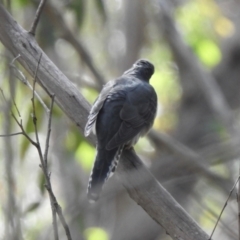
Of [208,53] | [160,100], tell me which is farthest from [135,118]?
[160,100]

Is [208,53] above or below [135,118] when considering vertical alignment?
below

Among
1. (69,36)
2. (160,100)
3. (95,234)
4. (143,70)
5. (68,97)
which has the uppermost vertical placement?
(68,97)

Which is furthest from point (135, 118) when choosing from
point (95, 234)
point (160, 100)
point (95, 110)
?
point (160, 100)

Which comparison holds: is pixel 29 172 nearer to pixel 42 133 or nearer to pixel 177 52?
pixel 42 133

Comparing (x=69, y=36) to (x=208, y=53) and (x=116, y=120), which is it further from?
(x=116, y=120)

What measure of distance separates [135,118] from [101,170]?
612 mm

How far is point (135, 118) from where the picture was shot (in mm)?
4203

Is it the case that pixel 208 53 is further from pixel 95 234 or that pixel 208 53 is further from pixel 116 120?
pixel 116 120

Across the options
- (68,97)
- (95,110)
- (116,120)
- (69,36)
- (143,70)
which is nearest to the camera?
(68,97)

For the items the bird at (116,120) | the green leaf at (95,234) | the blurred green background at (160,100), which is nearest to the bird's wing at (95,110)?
the bird at (116,120)

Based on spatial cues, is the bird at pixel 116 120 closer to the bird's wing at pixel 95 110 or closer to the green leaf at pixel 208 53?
the bird's wing at pixel 95 110

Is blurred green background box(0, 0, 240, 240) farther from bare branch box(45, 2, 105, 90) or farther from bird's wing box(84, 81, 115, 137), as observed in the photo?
bird's wing box(84, 81, 115, 137)

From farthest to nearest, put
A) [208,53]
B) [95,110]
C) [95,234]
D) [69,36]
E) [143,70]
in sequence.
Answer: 1. [208,53]
2. [69,36]
3. [95,234]
4. [143,70]
5. [95,110]

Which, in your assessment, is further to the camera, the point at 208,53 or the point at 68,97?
the point at 208,53
